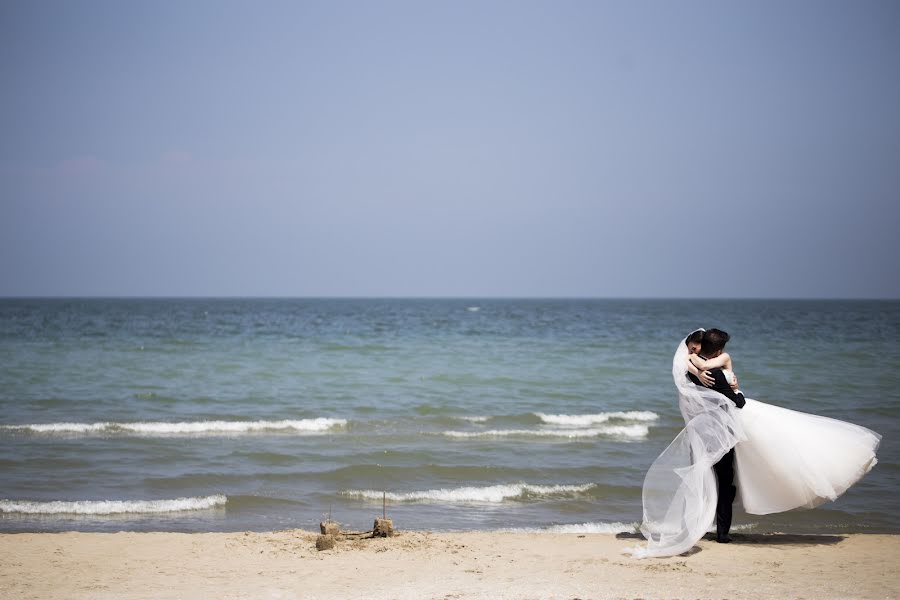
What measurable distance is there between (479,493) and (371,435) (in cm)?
449

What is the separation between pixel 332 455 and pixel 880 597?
8.86 m

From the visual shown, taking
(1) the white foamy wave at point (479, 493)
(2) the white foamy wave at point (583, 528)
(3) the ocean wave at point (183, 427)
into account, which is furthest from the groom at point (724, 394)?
(3) the ocean wave at point (183, 427)

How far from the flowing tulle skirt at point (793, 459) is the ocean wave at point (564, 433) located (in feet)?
24.0

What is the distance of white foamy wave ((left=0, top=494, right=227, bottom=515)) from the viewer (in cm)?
986

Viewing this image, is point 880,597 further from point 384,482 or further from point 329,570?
point 384,482

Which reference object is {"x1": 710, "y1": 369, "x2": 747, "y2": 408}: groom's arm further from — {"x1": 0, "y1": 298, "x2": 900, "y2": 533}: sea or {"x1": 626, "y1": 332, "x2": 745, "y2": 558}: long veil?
{"x1": 0, "y1": 298, "x2": 900, "y2": 533}: sea

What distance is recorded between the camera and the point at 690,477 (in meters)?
7.59

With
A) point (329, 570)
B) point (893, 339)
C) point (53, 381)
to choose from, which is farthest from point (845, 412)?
point (893, 339)

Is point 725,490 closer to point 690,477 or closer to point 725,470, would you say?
point 725,470

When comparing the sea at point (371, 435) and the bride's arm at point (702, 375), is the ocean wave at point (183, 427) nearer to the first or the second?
the sea at point (371, 435)

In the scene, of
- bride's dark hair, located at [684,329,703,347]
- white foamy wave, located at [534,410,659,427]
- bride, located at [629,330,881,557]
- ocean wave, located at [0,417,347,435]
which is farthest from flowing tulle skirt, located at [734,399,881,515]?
ocean wave, located at [0,417,347,435]

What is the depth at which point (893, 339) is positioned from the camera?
40562 mm

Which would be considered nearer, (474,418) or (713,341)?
(713,341)

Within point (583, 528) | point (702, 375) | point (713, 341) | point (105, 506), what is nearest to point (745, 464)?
point (702, 375)
